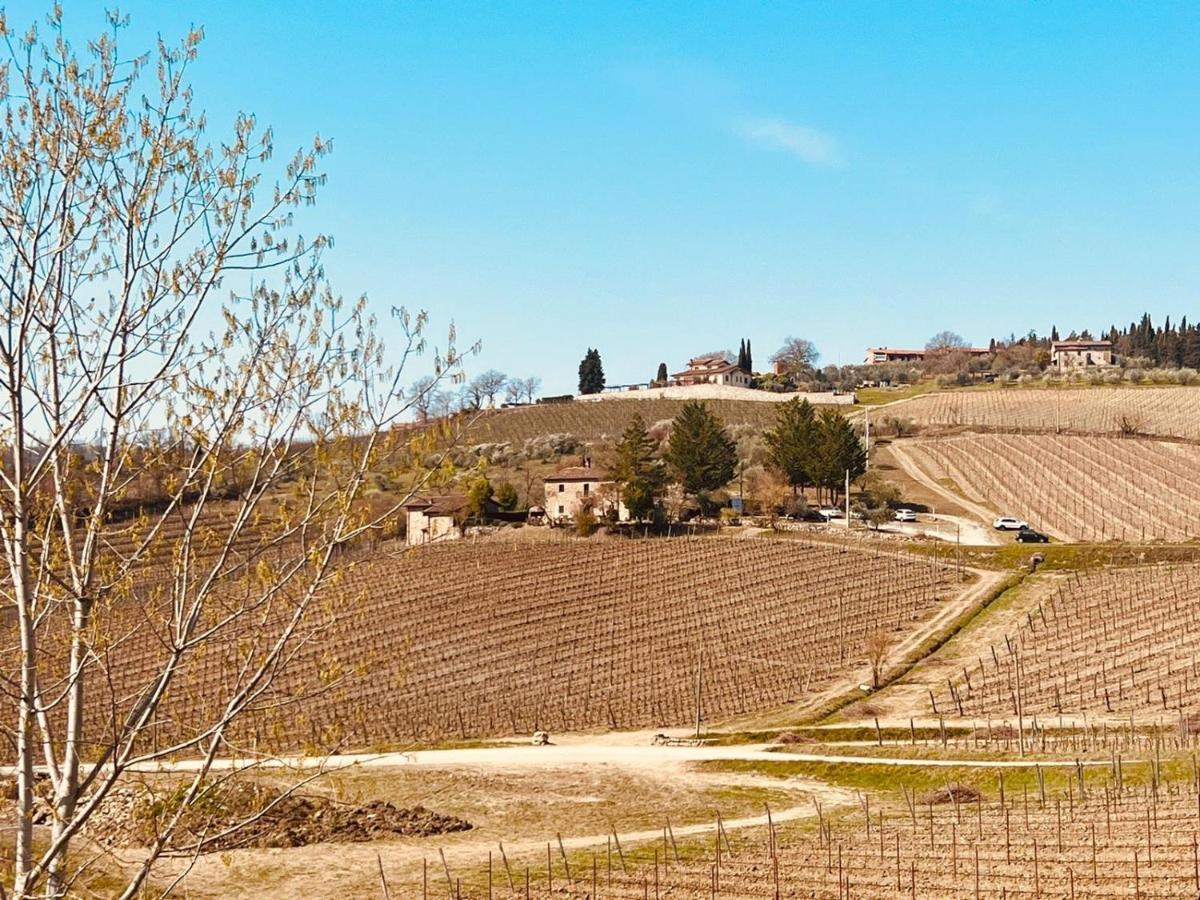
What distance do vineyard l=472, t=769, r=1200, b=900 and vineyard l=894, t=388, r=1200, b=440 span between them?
266 feet

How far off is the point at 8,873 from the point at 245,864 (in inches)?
792

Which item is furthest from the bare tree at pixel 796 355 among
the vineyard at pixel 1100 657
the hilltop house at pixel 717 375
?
the vineyard at pixel 1100 657

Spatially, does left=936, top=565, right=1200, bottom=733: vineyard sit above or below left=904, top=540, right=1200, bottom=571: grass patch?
below

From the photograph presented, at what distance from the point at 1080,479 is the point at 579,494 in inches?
1470

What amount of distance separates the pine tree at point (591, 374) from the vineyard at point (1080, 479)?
64.6 m

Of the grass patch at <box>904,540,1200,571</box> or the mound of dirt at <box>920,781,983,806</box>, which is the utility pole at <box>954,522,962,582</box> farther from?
the mound of dirt at <box>920,781,983,806</box>

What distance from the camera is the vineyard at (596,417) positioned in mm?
126312

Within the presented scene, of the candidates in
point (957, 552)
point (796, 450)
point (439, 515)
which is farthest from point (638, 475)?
point (957, 552)

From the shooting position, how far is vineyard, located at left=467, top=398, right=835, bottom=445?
126312 millimetres

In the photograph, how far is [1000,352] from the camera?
183m

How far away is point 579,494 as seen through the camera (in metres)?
81.1

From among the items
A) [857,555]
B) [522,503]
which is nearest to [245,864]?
[857,555]

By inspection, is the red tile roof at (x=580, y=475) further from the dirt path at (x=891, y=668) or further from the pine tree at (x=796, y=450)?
the dirt path at (x=891, y=668)

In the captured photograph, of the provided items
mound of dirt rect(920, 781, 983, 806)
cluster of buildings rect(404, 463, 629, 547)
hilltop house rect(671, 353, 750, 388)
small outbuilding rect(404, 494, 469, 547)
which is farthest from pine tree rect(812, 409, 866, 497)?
hilltop house rect(671, 353, 750, 388)
